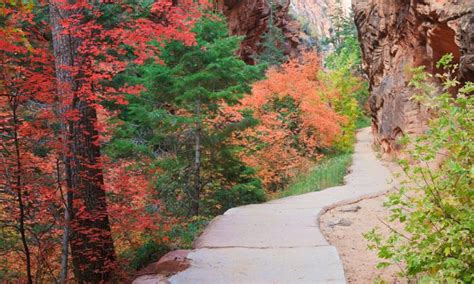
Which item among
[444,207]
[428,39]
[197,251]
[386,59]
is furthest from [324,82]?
[444,207]

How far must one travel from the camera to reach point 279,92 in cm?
1689

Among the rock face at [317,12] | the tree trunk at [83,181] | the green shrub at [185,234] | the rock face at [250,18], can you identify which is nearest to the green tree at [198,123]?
the green shrub at [185,234]

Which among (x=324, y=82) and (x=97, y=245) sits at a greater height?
(x=324, y=82)

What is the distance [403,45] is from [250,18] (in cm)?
1721

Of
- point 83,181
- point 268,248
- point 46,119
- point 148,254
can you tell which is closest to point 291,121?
point 268,248

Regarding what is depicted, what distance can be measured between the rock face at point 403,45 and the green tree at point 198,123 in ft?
15.4

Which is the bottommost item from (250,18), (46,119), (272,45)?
(46,119)

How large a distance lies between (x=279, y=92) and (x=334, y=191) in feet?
23.3

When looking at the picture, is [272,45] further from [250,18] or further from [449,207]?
[449,207]

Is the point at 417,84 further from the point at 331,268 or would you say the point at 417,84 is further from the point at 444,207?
the point at 331,268

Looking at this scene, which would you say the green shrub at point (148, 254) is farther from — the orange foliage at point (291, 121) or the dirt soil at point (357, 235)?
the orange foliage at point (291, 121)

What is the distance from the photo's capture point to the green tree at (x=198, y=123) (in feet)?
28.8

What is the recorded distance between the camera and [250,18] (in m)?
30.5

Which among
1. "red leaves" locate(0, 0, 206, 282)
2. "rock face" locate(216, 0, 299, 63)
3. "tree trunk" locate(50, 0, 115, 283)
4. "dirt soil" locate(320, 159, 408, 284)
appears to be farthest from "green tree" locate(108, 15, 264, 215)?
"rock face" locate(216, 0, 299, 63)
